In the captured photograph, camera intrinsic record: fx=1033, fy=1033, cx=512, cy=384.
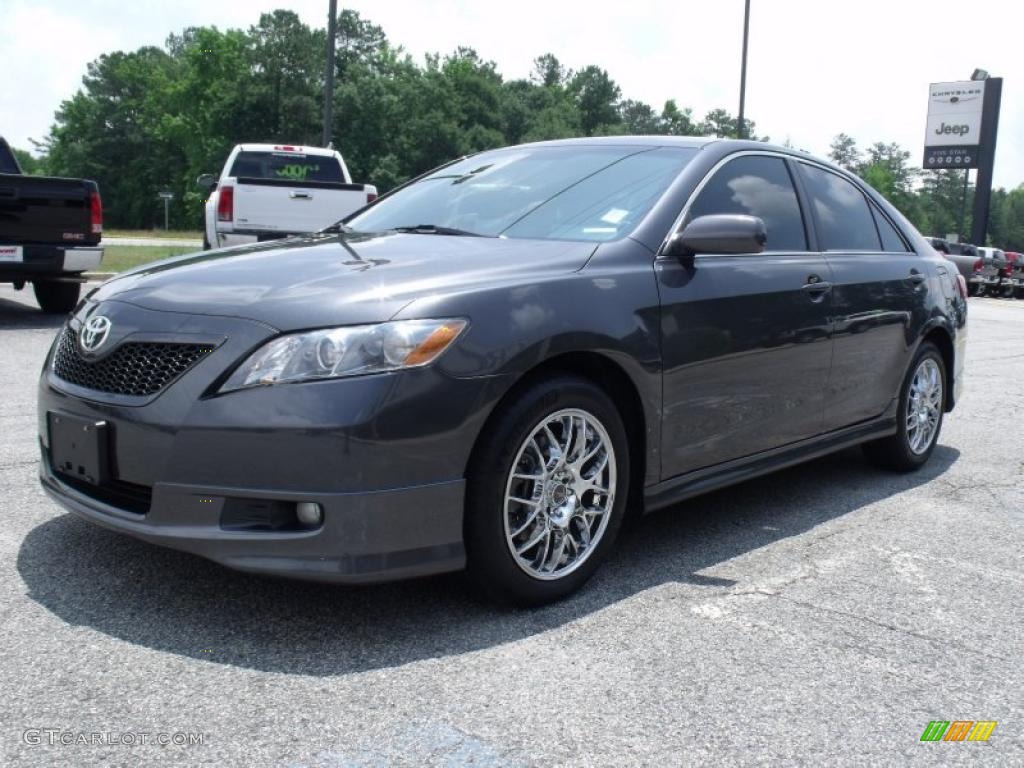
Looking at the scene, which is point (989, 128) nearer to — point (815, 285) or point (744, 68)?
point (744, 68)

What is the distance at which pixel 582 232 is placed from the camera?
3736 mm

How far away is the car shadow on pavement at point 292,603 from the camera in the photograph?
2.91 meters

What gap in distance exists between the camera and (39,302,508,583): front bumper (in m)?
2.78

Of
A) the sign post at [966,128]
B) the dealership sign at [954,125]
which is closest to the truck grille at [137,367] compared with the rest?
the sign post at [966,128]

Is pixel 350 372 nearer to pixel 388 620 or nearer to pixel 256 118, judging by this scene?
pixel 388 620

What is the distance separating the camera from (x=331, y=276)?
3148mm

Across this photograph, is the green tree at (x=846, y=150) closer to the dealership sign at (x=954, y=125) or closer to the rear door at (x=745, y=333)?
the dealership sign at (x=954, y=125)

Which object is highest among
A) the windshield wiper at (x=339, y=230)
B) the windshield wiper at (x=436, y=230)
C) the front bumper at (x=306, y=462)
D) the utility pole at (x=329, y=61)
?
the utility pole at (x=329, y=61)

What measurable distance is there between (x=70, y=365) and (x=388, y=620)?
130 cm

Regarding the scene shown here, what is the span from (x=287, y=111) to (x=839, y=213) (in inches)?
2430

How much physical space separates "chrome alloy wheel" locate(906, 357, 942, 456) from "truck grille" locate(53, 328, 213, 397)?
3.80m

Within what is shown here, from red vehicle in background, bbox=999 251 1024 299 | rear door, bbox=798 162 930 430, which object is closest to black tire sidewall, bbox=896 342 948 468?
rear door, bbox=798 162 930 430

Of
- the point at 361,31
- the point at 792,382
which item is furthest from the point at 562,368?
the point at 361,31

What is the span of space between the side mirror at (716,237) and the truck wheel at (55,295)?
8.97 m
